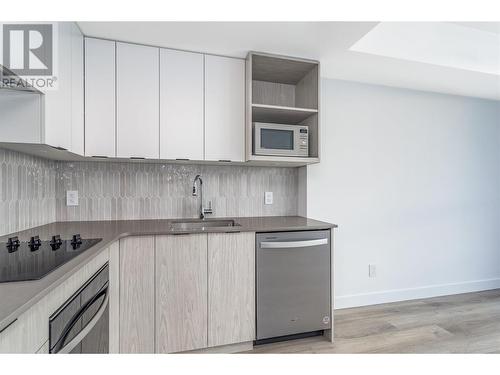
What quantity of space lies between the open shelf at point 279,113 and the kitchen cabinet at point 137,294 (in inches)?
50.3

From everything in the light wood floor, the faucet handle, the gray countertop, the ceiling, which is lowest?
the light wood floor

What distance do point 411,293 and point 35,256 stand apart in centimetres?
329


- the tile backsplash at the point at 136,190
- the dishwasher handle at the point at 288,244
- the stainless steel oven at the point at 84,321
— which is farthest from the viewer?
the dishwasher handle at the point at 288,244

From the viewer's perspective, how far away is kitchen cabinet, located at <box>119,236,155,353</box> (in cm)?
164

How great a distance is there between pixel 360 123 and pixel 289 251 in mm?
1596

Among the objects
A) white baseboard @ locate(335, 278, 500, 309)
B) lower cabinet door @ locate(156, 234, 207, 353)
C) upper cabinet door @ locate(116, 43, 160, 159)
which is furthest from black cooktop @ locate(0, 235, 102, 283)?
white baseboard @ locate(335, 278, 500, 309)

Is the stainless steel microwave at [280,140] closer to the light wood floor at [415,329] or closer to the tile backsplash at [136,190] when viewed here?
the tile backsplash at [136,190]

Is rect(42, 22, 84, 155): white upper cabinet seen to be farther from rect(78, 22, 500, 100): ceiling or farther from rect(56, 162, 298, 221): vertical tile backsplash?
rect(56, 162, 298, 221): vertical tile backsplash

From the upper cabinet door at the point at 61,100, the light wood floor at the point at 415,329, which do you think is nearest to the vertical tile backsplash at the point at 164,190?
the upper cabinet door at the point at 61,100

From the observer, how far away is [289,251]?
1.92 meters

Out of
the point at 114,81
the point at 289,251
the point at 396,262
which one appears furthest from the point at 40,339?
the point at 396,262

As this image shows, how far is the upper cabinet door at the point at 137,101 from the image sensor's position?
6.15ft

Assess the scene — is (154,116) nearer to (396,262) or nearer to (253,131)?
(253,131)

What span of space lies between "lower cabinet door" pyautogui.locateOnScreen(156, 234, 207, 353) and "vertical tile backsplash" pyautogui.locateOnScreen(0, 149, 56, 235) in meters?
0.84
